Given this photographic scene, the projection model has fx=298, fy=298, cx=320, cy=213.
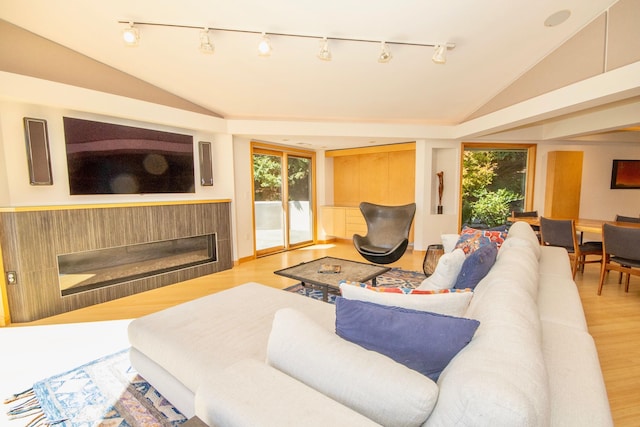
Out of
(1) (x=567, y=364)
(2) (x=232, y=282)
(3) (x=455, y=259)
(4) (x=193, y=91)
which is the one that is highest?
(4) (x=193, y=91)

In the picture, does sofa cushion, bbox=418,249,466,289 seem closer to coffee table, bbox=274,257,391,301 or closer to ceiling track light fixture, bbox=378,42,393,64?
coffee table, bbox=274,257,391,301

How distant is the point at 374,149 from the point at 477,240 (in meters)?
3.87

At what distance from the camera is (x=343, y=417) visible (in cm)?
72

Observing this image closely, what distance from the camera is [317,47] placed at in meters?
3.39

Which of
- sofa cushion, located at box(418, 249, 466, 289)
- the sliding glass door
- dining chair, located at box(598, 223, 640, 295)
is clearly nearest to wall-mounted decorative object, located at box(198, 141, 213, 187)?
the sliding glass door

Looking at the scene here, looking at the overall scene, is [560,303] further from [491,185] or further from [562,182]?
[562,182]

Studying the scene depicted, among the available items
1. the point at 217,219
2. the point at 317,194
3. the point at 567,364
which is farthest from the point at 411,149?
the point at 567,364

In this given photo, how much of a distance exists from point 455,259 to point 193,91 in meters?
3.95

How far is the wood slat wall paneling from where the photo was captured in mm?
2812

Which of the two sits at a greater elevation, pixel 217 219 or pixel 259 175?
pixel 259 175

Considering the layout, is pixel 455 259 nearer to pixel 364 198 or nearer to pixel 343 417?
pixel 343 417

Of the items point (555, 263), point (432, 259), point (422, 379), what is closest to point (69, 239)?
point (422, 379)

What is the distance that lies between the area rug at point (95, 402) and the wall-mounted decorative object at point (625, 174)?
26.2 feet

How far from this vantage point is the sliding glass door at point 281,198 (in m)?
5.53
